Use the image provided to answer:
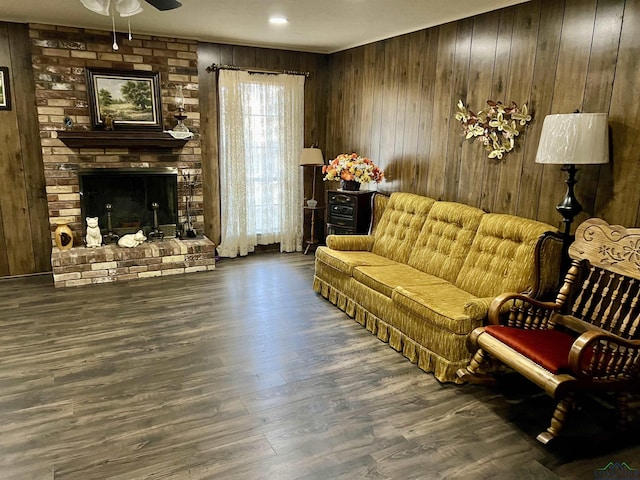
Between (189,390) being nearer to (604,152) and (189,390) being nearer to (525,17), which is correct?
(604,152)

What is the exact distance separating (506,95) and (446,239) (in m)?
1.23

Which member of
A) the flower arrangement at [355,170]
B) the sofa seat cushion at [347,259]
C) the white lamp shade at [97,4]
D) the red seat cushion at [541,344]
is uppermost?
the white lamp shade at [97,4]

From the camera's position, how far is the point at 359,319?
4.02 meters

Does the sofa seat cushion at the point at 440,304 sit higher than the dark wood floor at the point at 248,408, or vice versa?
the sofa seat cushion at the point at 440,304

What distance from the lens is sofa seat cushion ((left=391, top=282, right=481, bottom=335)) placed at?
298 centimetres

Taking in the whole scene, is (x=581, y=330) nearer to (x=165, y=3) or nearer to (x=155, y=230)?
(x=165, y=3)

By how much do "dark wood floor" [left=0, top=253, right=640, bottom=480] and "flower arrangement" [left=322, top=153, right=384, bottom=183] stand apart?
5.46ft

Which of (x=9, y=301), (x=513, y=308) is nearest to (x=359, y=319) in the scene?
(x=513, y=308)

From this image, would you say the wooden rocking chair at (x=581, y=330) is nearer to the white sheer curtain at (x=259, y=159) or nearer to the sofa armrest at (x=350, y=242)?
the sofa armrest at (x=350, y=242)

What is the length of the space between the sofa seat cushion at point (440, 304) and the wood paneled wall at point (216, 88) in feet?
10.6

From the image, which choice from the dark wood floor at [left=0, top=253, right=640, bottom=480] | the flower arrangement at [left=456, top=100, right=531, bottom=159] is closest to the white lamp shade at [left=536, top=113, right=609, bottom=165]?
the flower arrangement at [left=456, top=100, right=531, bottom=159]

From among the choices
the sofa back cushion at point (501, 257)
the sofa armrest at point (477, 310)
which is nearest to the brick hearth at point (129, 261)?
the sofa back cushion at point (501, 257)

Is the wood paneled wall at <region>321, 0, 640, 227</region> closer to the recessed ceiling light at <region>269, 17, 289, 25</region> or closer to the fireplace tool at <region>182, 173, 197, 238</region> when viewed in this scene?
the recessed ceiling light at <region>269, 17, 289, 25</region>

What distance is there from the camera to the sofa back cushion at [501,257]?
3.15 meters
